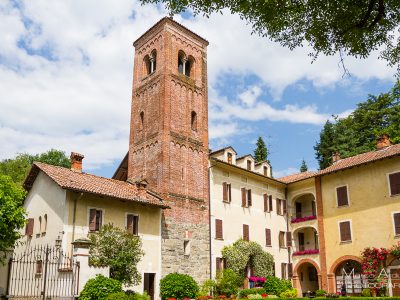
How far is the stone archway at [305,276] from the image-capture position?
33094 millimetres

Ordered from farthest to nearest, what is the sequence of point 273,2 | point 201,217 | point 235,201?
point 235,201 → point 201,217 → point 273,2

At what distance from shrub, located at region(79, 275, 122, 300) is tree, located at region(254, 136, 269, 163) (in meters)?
37.0

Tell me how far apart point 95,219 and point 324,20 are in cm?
1752

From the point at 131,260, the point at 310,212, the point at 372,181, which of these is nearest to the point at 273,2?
the point at 131,260

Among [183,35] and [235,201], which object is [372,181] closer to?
[235,201]

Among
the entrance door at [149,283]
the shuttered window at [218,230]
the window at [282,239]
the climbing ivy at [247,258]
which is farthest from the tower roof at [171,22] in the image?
the entrance door at [149,283]

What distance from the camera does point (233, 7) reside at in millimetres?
8797

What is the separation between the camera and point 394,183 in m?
28.4

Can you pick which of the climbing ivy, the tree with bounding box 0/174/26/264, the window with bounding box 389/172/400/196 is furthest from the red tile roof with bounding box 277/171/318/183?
the tree with bounding box 0/174/26/264

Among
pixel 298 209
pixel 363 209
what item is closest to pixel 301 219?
pixel 298 209

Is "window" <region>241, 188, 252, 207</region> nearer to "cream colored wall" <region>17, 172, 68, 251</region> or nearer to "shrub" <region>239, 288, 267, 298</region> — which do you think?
"shrub" <region>239, 288, 267, 298</region>

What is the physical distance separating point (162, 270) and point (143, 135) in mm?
9688

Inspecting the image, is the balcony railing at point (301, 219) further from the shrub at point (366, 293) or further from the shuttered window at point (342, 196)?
the shrub at point (366, 293)

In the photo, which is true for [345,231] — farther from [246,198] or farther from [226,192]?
[226,192]
